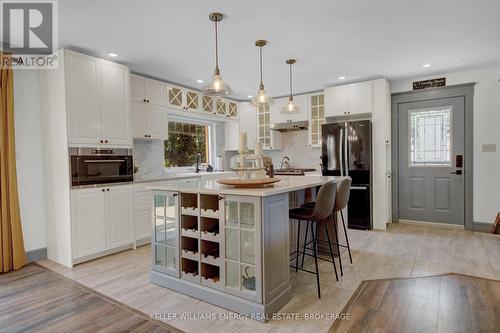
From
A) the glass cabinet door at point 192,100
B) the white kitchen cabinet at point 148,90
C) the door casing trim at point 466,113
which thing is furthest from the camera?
the glass cabinet door at point 192,100

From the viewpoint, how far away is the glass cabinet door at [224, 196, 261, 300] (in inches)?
80.4

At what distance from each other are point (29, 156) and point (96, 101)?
3.32ft

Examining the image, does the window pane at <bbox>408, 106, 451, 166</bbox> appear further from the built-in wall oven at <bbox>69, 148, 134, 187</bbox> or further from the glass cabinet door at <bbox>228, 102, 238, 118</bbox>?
the built-in wall oven at <bbox>69, 148, 134, 187</bbox>

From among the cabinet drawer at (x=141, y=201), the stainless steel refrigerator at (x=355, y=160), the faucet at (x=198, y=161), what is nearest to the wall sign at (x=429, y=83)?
the stainless steel refrigerator at (x=355, y=160)

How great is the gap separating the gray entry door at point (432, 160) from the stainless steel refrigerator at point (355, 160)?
0.89m

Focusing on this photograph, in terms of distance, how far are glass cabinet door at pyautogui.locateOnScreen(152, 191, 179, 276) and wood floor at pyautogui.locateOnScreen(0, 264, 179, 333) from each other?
47 cm

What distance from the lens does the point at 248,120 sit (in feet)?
19.6

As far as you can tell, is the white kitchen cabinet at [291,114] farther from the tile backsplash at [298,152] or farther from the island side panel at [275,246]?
the island side panel at [275,246]

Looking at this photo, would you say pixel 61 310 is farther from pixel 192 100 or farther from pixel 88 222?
pixel 192 100

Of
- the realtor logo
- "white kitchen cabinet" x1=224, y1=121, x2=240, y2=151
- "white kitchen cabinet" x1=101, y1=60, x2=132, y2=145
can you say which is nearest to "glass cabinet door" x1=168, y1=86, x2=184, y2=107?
"white kitchen cabinet" x1=101, y1=60, x2=132, y2=145

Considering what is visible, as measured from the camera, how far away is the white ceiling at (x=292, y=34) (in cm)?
239

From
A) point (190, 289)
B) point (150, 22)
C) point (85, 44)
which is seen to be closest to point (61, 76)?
point (85, 44)

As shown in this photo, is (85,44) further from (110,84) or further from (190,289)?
(190,289)

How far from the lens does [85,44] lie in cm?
306
